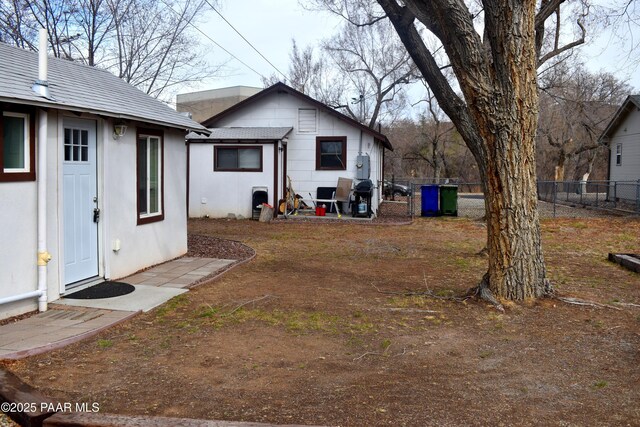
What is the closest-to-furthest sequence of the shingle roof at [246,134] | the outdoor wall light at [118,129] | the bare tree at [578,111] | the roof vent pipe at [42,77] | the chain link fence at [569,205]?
the roof vent pipe at [42,77] < the outdoor wall light at [118,129] < the shingle roof at [246,134] < the chain link fence at [569,205] < the bare tree at [578,111]

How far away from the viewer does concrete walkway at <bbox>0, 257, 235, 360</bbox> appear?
5.34 m

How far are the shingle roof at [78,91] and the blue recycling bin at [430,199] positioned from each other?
37.8ft

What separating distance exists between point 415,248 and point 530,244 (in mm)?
5443

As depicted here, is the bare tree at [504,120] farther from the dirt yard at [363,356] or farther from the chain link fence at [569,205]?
the chain link fence at [569,205]

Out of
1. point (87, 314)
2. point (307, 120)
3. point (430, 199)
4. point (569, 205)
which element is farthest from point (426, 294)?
point (569, 205)

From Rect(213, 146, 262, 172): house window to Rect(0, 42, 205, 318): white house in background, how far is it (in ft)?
25.1

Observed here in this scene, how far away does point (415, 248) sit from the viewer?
1235 cm

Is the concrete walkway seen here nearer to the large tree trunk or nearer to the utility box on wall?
the large tree trunk

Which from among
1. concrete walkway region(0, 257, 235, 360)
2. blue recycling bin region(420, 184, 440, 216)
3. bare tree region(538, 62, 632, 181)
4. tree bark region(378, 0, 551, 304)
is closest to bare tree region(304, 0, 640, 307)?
tree bark region(378, 0, 551, 304)

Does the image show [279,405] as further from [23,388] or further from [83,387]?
[23,388]

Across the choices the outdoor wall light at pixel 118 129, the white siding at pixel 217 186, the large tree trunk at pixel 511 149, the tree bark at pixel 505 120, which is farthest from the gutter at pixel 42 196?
the white siding at pixel 217 186

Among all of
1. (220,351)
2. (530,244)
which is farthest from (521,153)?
(220,351)

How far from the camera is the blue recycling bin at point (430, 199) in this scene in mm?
20203

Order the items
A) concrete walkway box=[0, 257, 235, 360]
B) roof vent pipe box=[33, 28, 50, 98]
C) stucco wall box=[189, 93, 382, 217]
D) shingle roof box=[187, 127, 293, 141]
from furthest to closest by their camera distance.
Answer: stucco wall box=[189, 93, 382, 217], shingle roof box=[187, 127, 293, 141], roof vent pipe box=[33, 28, 50, 98], concrete walkway box=[0, 257, 235, 360]
